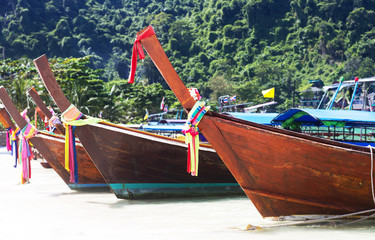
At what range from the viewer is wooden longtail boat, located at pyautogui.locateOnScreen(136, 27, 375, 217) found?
6.43 m

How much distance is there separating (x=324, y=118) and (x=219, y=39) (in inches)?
3547

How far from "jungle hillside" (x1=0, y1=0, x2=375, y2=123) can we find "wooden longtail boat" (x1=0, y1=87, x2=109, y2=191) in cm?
5112

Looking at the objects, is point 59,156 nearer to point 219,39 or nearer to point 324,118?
point 324,118

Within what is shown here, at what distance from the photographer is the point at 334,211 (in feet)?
22.1

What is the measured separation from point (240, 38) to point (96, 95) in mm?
69247

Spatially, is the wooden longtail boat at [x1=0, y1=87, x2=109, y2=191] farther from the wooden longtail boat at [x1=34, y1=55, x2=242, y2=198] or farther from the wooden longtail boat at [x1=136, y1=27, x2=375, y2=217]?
the wooden longtail boat at [x1=136, y1=27, x2=375, y2=217]

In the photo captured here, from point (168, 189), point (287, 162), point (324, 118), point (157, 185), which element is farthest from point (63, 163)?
point (287, 162)

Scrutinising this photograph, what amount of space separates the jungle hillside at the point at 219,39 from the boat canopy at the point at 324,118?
51.5m

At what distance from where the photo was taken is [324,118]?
29.8 feet

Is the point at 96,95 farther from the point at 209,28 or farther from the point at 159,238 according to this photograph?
the point at 209,28

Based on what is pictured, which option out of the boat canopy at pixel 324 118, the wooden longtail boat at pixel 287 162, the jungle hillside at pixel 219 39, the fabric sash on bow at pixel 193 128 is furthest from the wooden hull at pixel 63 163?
the jungle hillside at pixel 219 39

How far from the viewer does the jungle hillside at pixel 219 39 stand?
77188 mm

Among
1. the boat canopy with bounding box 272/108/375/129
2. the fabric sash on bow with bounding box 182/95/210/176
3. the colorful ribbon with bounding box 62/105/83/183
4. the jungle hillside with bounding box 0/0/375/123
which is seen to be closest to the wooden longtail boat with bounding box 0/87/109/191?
the colorful ribbon with bounding box 62/105/83/183

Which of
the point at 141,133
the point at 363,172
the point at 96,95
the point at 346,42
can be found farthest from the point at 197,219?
the point at 346,42
